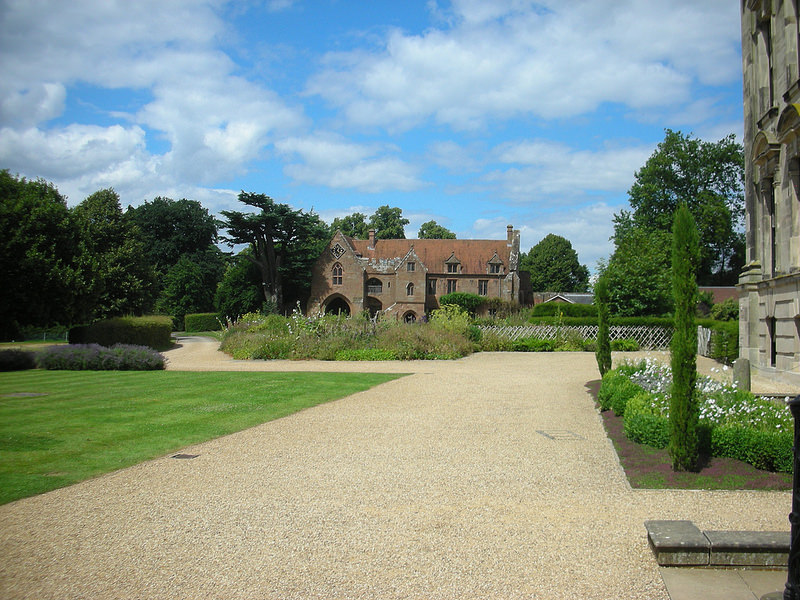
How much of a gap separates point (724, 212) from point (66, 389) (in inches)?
1906

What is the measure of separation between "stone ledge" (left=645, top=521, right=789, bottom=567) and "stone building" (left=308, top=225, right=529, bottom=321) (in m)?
53.7

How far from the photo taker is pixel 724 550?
15.1 feet

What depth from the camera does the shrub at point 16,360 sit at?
2156cm

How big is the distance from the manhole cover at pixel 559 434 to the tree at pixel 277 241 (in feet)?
153

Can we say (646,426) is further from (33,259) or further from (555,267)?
(555,267)

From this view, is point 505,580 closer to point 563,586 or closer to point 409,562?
point 563,586

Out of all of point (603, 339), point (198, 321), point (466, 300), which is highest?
point (466, 300)

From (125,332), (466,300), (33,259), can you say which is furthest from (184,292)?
(33,259)


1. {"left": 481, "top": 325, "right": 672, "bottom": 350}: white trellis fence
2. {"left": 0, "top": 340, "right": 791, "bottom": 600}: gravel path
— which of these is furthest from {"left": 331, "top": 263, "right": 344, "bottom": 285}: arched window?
{"left": 0, "top": 340, "right": 791, "bottom": 600}: gravel path

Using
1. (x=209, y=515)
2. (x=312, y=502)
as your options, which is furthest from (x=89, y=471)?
(x=312, y=502)

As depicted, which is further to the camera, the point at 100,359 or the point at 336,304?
the point at 336,304

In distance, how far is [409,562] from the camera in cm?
468

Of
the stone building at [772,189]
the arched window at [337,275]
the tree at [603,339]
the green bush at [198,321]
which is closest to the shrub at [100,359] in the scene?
the tree at [603,339]

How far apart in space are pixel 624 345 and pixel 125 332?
25884 mm
